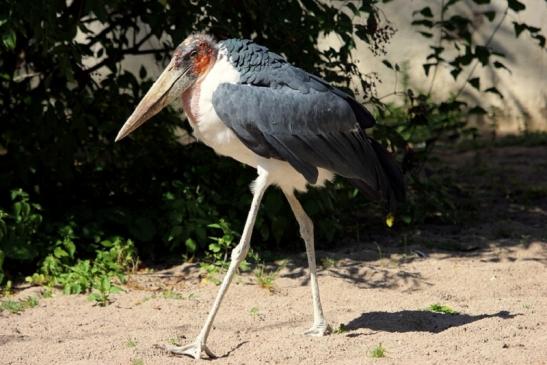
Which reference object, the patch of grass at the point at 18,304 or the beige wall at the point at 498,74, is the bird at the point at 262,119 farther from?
the beige wall at the point at 498,74

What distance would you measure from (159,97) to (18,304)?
1.39 meters

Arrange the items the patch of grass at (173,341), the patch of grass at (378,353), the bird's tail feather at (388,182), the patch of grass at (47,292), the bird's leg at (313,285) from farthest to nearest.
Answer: the patch of grass at (47,292) < the bird's tail feather at (388,182) < the bird's leg at (313,285) < the patch of grass at (173,341) < the patch of grass at (378,353)

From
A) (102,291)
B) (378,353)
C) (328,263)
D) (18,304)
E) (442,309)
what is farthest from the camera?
(328,263)

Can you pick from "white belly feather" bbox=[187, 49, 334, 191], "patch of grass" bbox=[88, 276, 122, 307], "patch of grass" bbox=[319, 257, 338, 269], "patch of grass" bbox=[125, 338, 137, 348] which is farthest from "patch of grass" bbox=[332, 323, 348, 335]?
"patch of grass" bbox=[88, 276, 122, 307]

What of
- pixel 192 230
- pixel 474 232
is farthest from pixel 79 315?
pixel 474 232

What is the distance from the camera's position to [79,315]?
4863 mm

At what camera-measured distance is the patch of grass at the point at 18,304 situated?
16.1ft

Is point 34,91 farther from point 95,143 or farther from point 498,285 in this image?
point 498,285

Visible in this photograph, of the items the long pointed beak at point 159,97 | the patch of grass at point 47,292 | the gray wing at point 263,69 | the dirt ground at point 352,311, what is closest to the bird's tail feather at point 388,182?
the gray wing at point 263,69

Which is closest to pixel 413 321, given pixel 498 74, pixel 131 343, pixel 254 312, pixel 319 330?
pixel 319 330

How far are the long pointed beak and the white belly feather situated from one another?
146 millimetres

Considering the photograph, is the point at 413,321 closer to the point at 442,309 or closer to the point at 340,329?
the point at 442,309

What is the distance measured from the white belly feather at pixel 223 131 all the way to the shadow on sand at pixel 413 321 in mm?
766

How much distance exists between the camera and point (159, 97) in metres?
4.45
